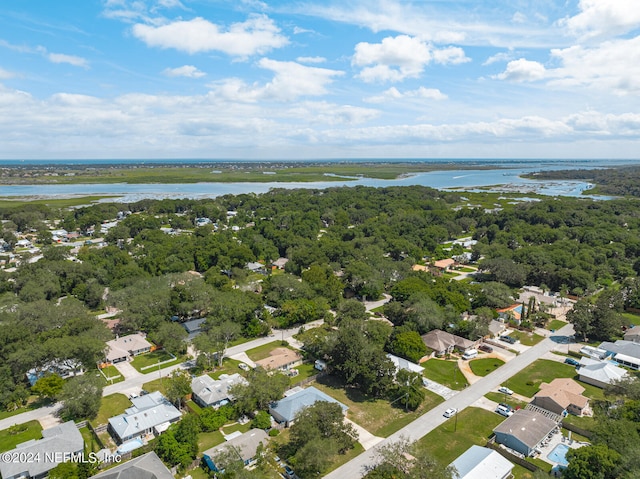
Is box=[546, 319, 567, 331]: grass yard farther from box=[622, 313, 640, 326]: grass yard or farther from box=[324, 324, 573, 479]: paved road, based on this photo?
box=[622, 313, 640, 326]: grass yard

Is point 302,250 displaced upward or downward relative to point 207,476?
upward

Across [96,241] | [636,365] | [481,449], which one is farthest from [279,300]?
[96,241]

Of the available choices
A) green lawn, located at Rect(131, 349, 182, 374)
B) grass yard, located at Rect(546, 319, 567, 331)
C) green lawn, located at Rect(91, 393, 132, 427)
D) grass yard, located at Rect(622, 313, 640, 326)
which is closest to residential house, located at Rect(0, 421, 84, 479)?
green lawn, located at Rect(91, 393, 132, 427)

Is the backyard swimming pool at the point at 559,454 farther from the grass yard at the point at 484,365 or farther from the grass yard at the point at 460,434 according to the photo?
the grass yard at the point at 484,365

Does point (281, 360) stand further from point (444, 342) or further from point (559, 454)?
point (559, 454)

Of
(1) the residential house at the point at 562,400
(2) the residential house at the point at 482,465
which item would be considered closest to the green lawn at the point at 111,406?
(2) the residential house at the point at 482,465

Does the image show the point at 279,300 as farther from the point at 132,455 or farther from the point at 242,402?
the point at 132,455
